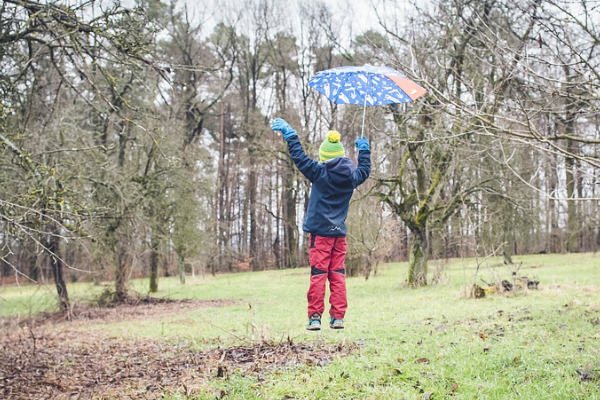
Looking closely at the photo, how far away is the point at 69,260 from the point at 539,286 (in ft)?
61.1

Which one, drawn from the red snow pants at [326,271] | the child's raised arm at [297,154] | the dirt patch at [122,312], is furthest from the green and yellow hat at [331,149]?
the dirt patch at [122,312]

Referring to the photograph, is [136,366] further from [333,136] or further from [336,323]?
[333,136]

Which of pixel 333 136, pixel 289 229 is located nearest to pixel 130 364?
pixel 333 136

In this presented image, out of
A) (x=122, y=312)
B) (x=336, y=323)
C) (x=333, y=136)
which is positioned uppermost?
(x=333, y=136)

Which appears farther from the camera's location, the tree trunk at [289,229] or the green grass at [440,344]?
the tree trunk at [289,229]

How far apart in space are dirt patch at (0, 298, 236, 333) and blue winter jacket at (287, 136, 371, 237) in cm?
1070

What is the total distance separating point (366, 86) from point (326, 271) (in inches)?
70.6

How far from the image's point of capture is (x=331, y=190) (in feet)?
16.1

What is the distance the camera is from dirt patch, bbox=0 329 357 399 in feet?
20.1

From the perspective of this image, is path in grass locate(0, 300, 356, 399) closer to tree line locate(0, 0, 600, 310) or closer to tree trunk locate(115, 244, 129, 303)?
tree line locate(0, 0, 600, 310)

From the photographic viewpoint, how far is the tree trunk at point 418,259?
16562 mm

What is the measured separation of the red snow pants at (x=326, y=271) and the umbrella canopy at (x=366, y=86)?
1.38 meters

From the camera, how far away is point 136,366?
7.64m

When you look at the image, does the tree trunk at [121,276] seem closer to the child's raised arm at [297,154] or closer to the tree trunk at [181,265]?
the tree trunk at [181,265]
